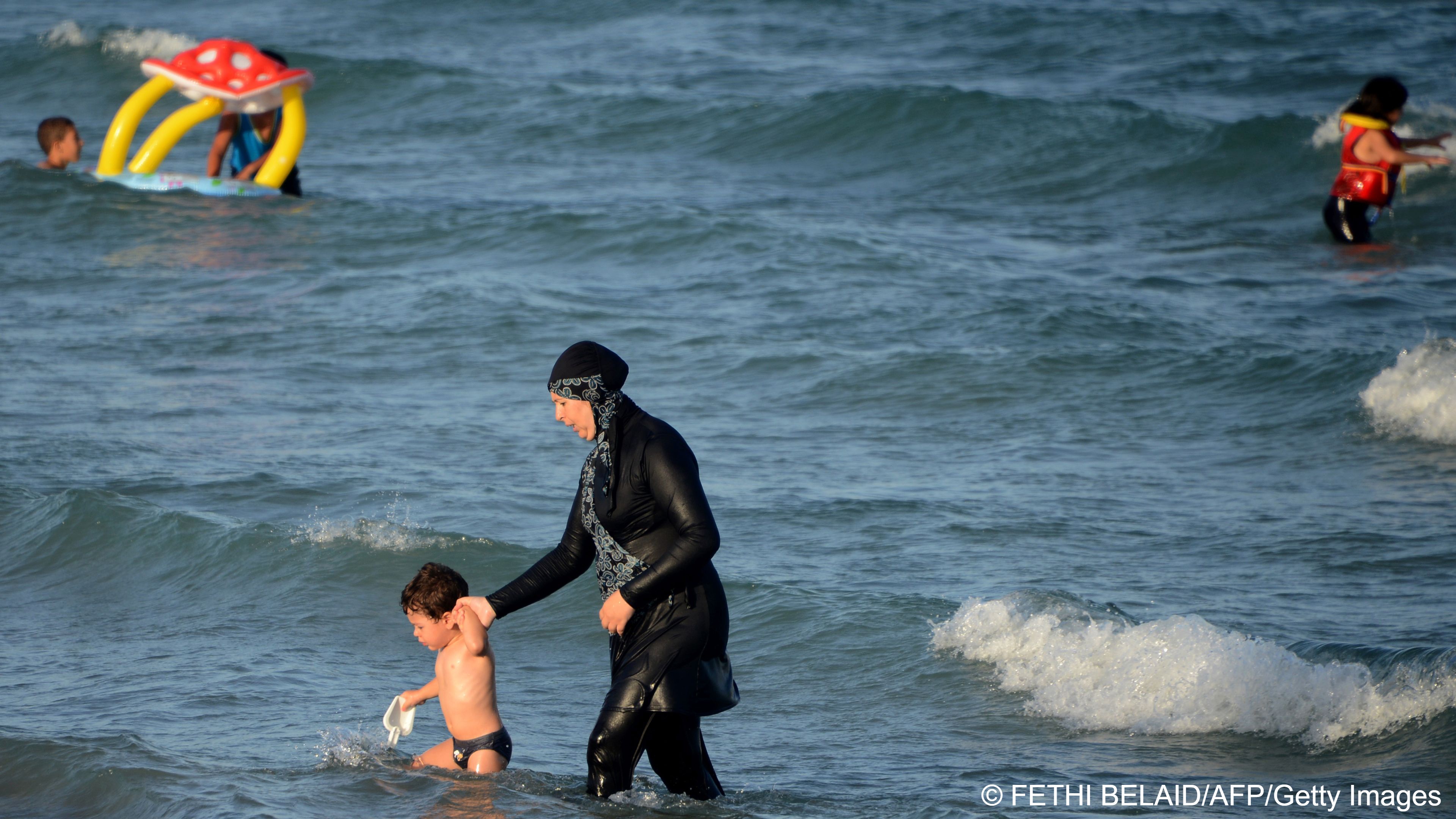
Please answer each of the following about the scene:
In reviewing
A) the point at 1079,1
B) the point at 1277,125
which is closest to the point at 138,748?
the point at 1277,125

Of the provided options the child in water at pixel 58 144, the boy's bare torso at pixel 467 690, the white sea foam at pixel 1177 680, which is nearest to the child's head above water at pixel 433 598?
the boy's bare torso at pixel 467 690

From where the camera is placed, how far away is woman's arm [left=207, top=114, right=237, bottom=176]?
16.2 meters

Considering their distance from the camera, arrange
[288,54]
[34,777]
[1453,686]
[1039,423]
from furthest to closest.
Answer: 1. [288,54]
2. [1039,423]
3. [1453,686]
4. [34,777]

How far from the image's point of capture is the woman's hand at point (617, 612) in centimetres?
425

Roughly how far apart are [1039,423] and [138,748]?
661 cm

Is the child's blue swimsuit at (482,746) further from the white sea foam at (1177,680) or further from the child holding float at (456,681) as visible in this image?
the white sea foam at (1177,680)

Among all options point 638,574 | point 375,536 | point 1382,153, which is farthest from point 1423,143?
Result: point 638,574

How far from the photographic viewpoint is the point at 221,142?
53.5ft

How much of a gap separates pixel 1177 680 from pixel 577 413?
10.2ft

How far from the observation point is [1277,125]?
19.3 meters

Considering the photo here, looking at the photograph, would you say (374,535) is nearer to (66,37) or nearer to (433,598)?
(433,598)

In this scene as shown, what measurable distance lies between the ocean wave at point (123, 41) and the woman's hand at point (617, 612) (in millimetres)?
23518

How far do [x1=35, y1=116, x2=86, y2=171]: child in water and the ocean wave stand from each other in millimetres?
8833

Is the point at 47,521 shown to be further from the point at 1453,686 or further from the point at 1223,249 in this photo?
the point at 1223,249
